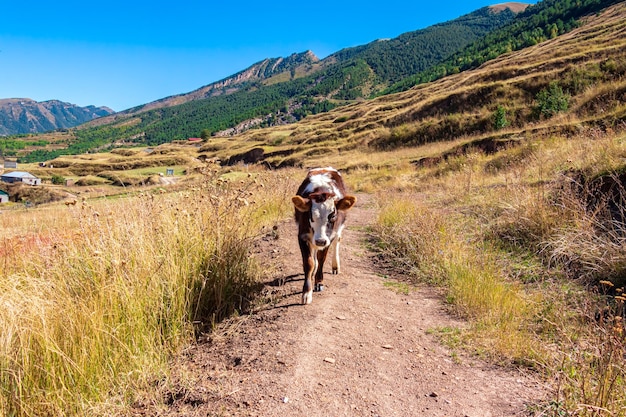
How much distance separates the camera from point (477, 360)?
3.50 meters

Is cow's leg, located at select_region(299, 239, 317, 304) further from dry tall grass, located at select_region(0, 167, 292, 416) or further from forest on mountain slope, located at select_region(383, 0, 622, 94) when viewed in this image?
forest on mountain slope, located at select_region(383, 0, 622, 94)

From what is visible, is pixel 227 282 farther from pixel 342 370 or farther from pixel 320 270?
pixel 342 370

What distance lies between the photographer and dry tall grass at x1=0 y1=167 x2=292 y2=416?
2789mm

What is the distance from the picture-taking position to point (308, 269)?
4.95m

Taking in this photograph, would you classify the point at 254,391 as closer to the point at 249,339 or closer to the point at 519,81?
the point at 249,339

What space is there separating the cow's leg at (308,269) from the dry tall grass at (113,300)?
83cm

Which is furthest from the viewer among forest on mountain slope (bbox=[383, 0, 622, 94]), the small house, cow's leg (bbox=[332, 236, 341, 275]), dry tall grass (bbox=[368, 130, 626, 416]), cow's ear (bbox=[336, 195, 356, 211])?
forest on mountain slope (bbox=[383, 0, 622, 94])

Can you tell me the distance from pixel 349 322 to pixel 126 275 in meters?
2.56

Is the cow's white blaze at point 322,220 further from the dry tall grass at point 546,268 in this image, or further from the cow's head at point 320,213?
the dry tall grass at point 546,268

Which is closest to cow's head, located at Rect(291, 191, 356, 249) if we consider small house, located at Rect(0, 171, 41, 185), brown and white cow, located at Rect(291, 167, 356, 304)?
brown and white cow, located at Rect(291, 167, 356, 304)

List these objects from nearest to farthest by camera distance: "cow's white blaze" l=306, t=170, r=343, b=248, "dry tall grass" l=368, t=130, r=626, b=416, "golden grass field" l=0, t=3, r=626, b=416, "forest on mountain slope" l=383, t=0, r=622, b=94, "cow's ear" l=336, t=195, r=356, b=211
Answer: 1. "dry tall grass" l=368, t=130, r=626, b=416
2. "golden grass field" l=0, t=3, r=626, b=416
3. "cow's white blaze" l=306, t=170, r=343, b=248
4. "cow's ear" l=336, t=195, r=356, b=211
5. "forest on mountain slope" l=383, t=0, r=622, b=94

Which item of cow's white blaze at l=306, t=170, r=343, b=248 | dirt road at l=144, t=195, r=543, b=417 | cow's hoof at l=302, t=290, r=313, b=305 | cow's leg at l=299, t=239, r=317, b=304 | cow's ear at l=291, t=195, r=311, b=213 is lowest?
dirt road at l=144, t=195, r=543, b=417

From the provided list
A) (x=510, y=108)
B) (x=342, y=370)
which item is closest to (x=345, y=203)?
(x=342, y=370)

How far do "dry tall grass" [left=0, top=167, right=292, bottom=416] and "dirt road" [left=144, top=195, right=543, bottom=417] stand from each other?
387 millimetres
